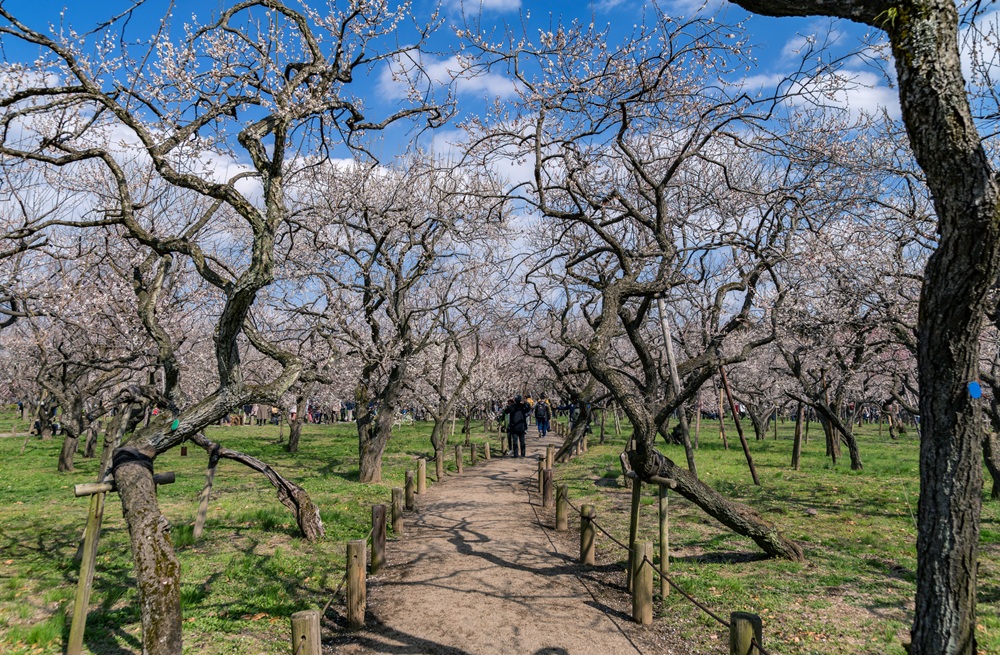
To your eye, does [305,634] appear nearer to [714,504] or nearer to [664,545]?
[664,545]

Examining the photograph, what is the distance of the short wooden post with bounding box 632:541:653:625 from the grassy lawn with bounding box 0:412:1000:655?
1.17 feet

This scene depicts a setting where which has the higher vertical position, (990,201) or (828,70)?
(828,70)

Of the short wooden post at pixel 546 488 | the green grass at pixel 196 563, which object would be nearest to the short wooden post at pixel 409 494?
the green grass at pixel 196 563

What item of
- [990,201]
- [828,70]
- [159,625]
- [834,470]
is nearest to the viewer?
[990,201]

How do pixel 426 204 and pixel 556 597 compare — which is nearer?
pixel 556 597

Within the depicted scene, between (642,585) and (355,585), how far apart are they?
3139mm

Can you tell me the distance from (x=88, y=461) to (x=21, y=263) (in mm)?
10158

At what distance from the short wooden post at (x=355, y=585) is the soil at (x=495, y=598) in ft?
0.45

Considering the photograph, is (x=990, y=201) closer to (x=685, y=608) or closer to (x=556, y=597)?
(x=685, y=608)

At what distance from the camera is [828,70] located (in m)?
5.62

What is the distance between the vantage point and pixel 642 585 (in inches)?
264

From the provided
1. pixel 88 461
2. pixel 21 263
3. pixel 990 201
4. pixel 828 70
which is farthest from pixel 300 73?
pixel 88 461

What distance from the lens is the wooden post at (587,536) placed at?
8836 millimetres

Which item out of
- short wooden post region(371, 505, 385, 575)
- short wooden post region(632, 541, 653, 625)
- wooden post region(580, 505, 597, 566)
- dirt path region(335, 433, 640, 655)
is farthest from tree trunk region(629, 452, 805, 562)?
short wooden post region(371, 505, 385, 575)
